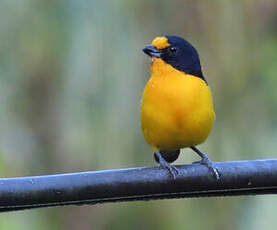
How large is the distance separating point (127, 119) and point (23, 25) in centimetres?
110

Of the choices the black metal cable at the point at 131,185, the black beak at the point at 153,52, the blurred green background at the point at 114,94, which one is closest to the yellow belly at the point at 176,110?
the black beak at the point at 153,52

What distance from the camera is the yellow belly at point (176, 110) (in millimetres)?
3410

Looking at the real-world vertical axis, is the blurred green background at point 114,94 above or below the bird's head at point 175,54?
below

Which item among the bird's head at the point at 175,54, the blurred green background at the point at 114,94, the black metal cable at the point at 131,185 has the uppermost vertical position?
the bird's head at the point at 175,54

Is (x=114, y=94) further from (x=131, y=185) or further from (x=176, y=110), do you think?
(x=131, y=185)

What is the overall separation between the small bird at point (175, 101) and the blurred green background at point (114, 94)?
6.10 ft

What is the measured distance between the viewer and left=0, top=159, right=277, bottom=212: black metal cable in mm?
2270

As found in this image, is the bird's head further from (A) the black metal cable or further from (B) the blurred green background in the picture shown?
(B) the blurred green background

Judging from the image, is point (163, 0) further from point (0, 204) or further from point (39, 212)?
point (0, 204)

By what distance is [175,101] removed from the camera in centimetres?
342

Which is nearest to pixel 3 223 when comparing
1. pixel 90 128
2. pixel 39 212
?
pixel 39 212

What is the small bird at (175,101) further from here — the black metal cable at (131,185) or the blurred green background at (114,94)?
the blurred green background at (114,94)

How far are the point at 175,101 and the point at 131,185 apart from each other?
112 centimetres

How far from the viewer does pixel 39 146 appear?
6.08 meters
